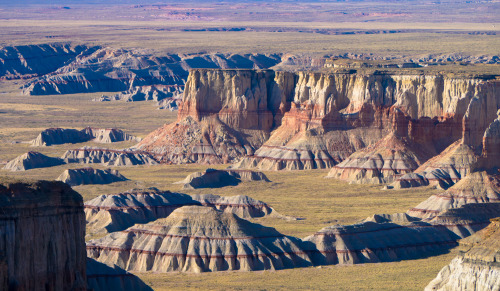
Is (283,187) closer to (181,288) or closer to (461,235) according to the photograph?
(461,235)

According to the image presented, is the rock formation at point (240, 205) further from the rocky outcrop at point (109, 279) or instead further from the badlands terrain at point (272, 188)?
the rocky outcrop at point (109, 279)

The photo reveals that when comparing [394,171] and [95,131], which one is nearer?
[394,171]

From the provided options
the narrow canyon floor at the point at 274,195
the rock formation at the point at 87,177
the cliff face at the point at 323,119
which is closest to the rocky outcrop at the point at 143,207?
the narrow canyon floor at the point at 274,195

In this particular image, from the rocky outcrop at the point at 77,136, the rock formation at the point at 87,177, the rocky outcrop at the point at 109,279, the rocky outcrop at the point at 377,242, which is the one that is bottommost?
the rocky outcrop at the point at 377,242

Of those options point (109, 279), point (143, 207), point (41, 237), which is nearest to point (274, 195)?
point (143, 207)

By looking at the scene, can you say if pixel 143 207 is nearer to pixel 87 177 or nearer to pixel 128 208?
pixel 128 208

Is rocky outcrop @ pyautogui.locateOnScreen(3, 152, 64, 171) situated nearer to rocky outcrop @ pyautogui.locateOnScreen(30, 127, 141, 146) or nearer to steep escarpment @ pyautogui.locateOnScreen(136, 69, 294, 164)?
steep escarpment @ pyautogui.locateOnScreen(136, 69, 294, 164)

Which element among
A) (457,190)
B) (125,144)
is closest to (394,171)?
(457,190)
